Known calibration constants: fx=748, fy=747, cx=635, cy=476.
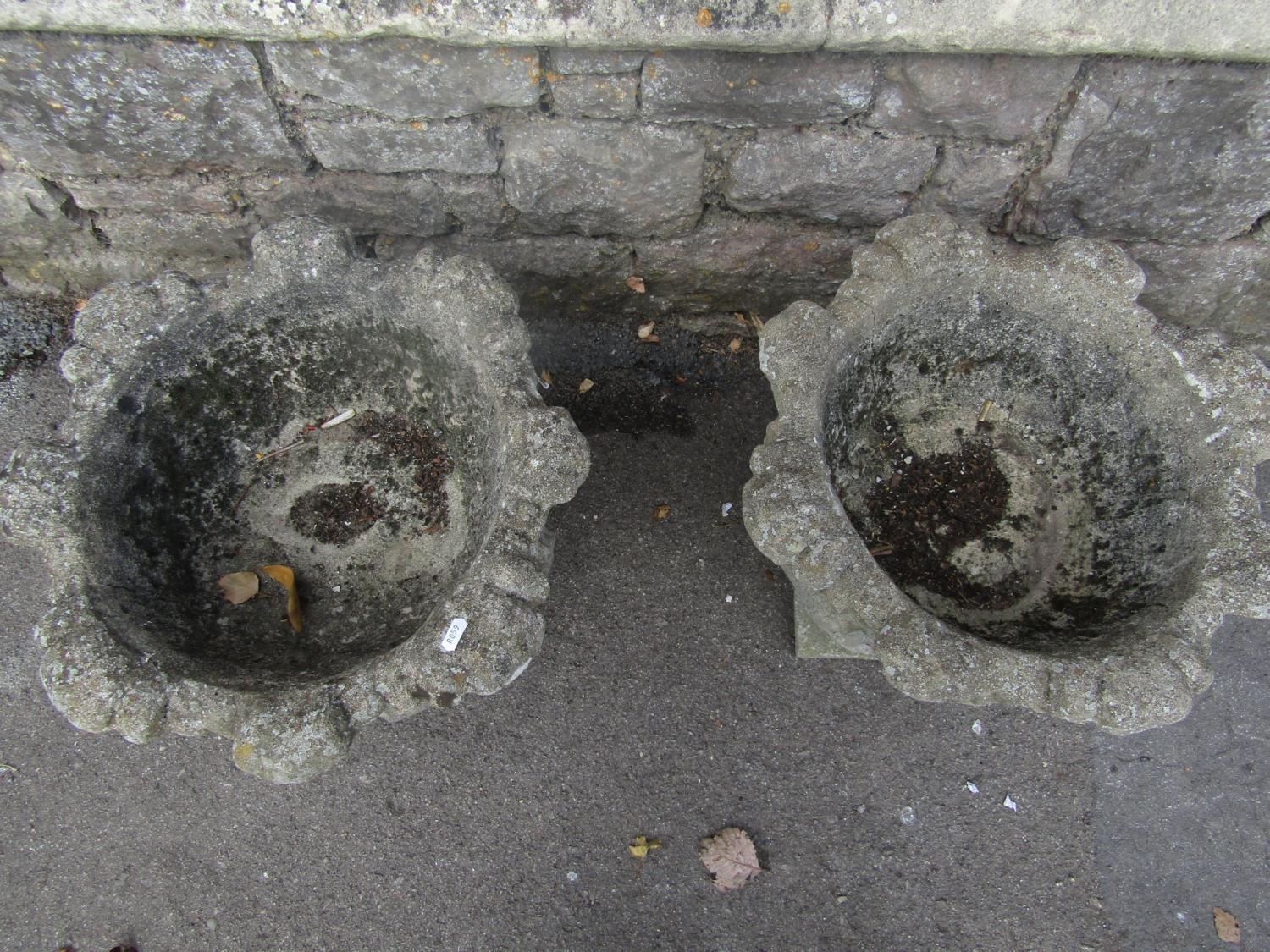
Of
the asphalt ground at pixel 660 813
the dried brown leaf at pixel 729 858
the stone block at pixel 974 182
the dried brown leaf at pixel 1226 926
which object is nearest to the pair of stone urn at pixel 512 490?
the stone block at pixel 974 182

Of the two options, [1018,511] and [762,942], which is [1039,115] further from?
[762,942]

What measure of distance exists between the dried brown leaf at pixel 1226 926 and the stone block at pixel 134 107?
4048mm

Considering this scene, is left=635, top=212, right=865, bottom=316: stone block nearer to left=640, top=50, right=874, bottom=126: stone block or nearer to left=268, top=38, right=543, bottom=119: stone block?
left=640, top=50, right=874, bottom=126: stone block

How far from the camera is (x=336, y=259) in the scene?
219 centimetres

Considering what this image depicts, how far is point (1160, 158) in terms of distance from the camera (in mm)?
2299

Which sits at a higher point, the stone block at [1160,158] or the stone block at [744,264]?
the stone block at [1160,158]

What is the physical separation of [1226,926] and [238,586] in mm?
3565

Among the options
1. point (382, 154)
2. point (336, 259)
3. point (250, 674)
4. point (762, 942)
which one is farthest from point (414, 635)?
point (762, 942)

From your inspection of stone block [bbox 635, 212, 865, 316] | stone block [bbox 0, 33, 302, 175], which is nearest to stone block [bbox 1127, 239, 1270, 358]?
stone block [bbox 635, 212, 865, 316]

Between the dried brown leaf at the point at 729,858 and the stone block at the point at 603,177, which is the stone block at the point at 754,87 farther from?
the dried brown leaf at the point at 729,858

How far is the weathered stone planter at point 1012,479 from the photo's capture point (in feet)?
6.13

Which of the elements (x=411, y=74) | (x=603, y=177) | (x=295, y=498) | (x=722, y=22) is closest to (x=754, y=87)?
(x=722, y=22)

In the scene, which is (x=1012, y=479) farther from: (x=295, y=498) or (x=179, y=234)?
(x=179, y=234)

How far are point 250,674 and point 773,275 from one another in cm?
224
